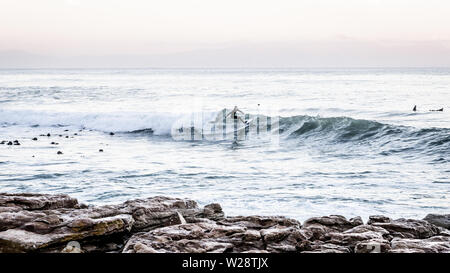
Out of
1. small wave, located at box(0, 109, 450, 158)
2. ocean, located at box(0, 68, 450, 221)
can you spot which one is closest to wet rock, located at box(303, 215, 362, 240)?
ocean, located at box(0, 68, 450, 221)

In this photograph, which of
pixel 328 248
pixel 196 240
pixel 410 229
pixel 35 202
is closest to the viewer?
pixel 328 248

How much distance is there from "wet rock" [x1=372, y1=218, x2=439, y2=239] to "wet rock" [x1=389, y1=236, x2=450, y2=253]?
0.58 m

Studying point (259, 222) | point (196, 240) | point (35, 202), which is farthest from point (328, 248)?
point (35, 202)

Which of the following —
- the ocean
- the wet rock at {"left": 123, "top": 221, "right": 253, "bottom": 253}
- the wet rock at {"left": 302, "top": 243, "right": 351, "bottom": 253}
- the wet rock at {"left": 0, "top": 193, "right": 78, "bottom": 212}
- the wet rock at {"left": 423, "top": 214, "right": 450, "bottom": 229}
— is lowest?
the ocean

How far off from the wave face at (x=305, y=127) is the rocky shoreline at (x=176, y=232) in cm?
1143

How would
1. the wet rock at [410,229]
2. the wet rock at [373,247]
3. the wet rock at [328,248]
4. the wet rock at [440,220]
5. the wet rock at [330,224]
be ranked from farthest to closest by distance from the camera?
the wet rock at [440,220]
the wet rock at [330,224]
the wet rock at [410,229]
the wet rock at [328,248]
the wet rock at [373,247]

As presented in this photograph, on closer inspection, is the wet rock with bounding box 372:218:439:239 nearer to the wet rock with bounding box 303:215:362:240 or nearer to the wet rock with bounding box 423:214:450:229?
the wet rock with bounding box 303:215:362:240

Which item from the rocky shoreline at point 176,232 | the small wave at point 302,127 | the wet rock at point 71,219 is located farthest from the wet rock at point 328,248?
the small wave at point 302,127

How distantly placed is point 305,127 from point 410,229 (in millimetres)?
18228

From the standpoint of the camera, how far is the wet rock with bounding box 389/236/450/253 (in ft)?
17.8

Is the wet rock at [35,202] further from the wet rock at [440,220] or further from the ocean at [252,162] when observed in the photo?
the wet rock at [440,220]

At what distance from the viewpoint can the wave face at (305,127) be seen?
18656mm

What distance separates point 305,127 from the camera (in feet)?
80.8

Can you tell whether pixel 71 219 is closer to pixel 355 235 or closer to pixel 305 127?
pixel 355 235
